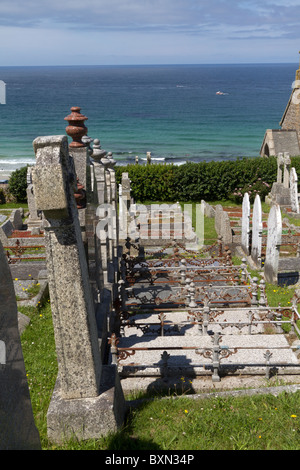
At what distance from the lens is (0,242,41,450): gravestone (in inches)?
85.1

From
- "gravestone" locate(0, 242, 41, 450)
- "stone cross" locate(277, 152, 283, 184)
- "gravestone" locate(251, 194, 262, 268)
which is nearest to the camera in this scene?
"gravestone" locate(0, 242, 41, 450)

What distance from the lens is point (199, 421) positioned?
448cm

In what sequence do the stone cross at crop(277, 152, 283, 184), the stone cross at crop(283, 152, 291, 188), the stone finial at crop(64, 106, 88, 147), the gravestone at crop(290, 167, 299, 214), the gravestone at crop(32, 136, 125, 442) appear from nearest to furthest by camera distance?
the gravestone at crop(32, 136, 125, 442)
the stone finial at crop(64, 106, 88, 147)
the gravestone at crop(290, 167, 299, 214)
the stone cross at crop(283, 152, 291, 188)
the stone cross at crop(277, 152, 283, 184)

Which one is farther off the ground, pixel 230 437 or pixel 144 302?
pixel 230 437

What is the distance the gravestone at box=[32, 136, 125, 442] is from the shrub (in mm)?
21153

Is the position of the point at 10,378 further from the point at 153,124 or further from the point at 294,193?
the point at 153,124

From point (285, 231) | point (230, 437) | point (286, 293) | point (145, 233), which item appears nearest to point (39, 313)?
Answer: point (230, 437)

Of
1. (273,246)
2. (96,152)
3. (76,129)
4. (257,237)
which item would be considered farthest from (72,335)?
(257,237)

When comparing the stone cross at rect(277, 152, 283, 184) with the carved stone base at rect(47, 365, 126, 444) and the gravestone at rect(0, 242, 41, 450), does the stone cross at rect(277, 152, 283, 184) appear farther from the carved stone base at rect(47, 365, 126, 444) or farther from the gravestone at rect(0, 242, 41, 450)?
the gravestone at rect(0, 242, 41, 450)

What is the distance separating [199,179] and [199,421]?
20575 millimetres

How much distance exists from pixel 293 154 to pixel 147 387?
79.4 ft

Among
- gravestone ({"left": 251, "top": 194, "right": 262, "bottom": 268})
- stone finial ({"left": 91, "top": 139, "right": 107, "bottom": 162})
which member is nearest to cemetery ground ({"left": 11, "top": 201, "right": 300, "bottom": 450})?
stone finial ({"left": 91, "top": 139, "right": 107, "bottom": 162})

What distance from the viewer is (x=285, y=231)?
623 inches

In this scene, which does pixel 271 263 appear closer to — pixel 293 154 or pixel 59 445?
pixel 59 445
